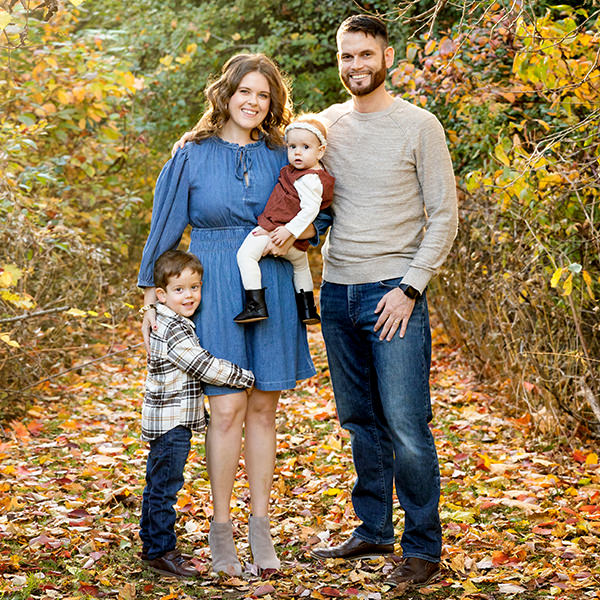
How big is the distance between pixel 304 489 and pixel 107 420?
Answer: 1978 millimetres

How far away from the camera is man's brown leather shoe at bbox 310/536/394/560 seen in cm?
366

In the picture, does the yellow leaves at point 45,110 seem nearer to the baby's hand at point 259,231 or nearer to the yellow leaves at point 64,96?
the yellow leaves at point 64,96

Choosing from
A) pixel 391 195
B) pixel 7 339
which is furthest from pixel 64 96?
pixel 391 195

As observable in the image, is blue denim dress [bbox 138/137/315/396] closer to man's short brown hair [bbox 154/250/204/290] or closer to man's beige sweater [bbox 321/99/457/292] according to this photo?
man's short brown hair [bbox 154/250/204/290]

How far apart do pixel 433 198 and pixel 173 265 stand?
1.11 m

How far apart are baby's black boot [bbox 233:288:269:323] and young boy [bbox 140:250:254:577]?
202mm

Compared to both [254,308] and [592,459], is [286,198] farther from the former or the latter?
[592,459]

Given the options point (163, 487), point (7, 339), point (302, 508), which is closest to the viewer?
point (163, 487)

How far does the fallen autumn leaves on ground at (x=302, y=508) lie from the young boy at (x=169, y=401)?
0.57 ft

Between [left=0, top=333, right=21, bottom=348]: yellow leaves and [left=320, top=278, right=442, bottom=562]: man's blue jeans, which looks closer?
[left=320, top=278, right=442, bottom=562]: man's blue jeans

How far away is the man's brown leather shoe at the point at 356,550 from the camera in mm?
3658

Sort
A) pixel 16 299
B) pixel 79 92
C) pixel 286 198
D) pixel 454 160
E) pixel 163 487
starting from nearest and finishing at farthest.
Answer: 1. pixel 286 198
2. pixel 163 487
3. pixel 16 299
4. pixel 79 92
5. pixel 454 160

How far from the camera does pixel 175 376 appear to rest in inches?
136

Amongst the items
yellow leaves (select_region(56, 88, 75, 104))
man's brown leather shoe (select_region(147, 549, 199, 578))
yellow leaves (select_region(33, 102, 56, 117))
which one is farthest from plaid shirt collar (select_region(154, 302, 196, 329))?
yellow leaves (select_region(56, 88, 75, 104))
